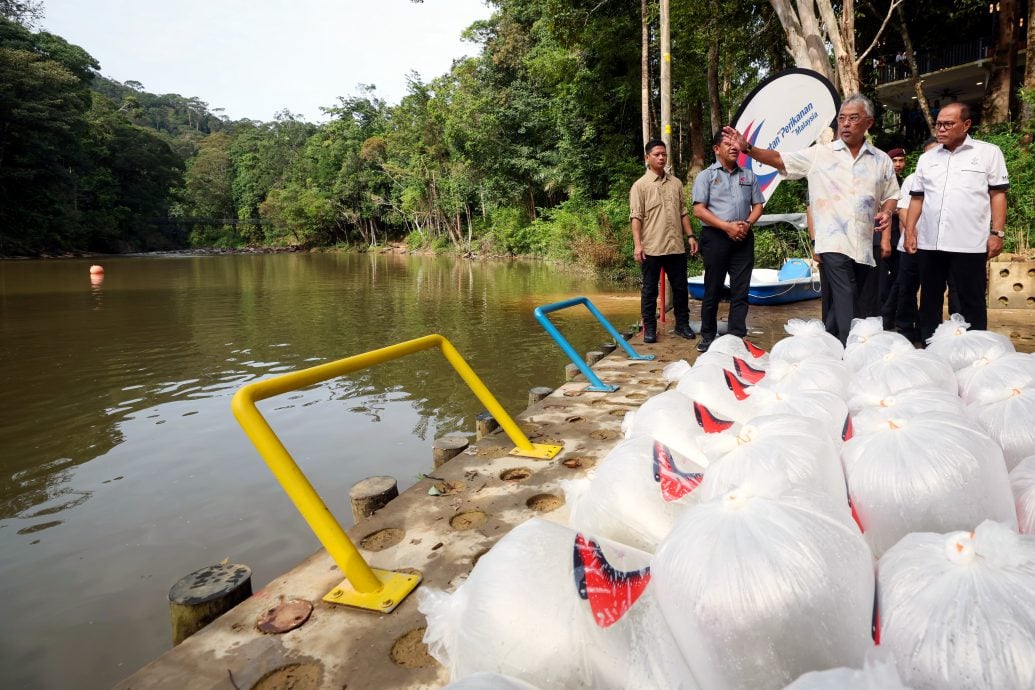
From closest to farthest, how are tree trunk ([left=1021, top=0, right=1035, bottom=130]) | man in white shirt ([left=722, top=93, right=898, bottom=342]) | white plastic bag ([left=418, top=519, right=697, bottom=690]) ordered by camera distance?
1. white plastic bag ([left=418, top=519, right=697, bottom=690])
2. man in white shirt ([left=722, top=93, right=898, bottom=342])
3. tree trunk ([left=1021, top=0, right=1035, bottom=130])

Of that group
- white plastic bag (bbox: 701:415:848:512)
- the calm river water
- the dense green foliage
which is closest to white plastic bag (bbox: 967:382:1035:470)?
white plastic bag (bbox: 701:415:848:512)

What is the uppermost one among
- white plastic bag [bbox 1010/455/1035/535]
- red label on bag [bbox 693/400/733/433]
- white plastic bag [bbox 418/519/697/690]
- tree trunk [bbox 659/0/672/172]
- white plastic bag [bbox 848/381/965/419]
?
tree trunk [bbox 659/0/672/172]

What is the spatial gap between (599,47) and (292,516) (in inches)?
700

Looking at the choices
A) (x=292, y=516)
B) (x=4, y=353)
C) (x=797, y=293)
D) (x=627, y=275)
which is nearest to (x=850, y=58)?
(x=797, y=293)

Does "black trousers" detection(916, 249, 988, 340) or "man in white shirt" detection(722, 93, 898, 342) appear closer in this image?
"man in white shirt" detection(722, 93, 898, 342)

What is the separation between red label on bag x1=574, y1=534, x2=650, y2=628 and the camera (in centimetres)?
105

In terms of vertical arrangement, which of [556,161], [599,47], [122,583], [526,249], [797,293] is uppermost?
[599,47]

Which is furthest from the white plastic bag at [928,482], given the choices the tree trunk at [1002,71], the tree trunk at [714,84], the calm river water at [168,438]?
the tree trunk at [1002,71]

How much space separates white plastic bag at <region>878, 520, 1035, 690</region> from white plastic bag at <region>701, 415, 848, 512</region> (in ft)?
1.03

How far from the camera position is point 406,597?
1750 mm

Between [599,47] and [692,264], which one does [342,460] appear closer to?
[692,264]

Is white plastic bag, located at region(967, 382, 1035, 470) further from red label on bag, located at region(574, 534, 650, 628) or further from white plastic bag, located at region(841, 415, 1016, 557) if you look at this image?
red label on bag, located at region(574, 534, 650, 628)

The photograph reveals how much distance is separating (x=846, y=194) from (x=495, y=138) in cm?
2539

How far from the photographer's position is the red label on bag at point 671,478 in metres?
1.48
